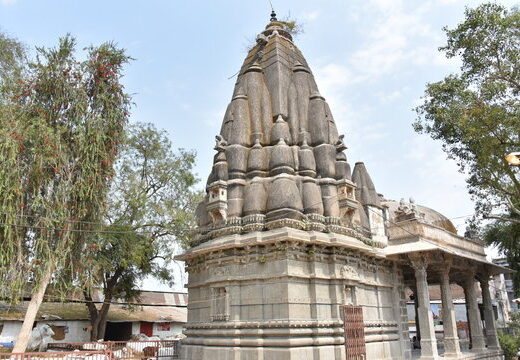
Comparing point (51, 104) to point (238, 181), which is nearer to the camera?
point (238, 181)

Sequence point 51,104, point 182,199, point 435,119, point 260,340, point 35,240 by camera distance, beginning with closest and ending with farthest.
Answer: point 260,340
point 35,240
point 51,104
point 435,119
point 182,199

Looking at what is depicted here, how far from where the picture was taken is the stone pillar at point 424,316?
1511 centimetres

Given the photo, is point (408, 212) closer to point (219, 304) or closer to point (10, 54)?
point (219, 304)

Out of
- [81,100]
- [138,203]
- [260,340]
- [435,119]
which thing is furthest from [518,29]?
[138,203]

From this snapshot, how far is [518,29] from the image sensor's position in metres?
14.9

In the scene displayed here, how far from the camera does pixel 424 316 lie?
51.3 feet

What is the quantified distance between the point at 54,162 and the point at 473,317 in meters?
19.1

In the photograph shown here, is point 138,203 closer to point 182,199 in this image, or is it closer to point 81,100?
point 182,199

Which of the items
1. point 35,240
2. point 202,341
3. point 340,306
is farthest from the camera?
point 35,240

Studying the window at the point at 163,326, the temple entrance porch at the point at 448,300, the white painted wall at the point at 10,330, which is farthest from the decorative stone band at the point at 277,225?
the window at the point at 163,326

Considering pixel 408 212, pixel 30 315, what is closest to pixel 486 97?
pixel 408 212

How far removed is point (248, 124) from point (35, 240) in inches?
357

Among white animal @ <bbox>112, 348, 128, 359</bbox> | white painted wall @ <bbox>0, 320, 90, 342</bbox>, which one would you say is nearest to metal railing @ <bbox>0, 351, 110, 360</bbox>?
white animal @ <bbox>112, 348, 128, 359</bbox>

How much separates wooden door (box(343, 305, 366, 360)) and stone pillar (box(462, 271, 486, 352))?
27.0ft
